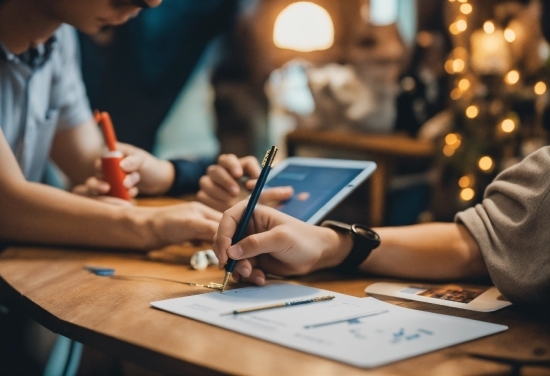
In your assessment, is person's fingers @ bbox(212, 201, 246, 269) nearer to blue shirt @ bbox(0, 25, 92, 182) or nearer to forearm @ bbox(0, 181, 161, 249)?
forearm @ bbox(0, 181, 161, 249)

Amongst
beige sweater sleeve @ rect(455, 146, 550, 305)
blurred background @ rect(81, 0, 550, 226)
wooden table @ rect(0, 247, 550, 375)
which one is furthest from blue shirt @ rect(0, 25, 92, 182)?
blurred background @ rect(81, 0, 550, 226)

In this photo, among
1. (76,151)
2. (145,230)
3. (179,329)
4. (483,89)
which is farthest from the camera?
(483,89)

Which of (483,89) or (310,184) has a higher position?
(483,89)

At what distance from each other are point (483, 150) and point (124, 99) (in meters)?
1.97

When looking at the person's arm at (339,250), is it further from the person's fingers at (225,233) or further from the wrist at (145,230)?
the wrist at (145,230)

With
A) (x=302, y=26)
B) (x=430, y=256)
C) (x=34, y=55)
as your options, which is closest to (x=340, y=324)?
(x=430, y=256)

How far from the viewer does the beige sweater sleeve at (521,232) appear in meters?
0.76

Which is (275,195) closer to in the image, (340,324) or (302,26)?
(340,324)

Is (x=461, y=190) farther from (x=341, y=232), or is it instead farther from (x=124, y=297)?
(x=124, y=297)

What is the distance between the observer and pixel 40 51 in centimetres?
144

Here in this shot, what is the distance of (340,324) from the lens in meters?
0.69

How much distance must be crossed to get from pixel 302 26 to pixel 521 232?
3.82 m

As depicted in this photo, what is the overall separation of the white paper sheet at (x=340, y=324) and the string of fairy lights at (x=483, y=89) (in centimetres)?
227

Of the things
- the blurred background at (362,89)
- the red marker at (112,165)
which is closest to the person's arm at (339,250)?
the red marker at (112,165)
